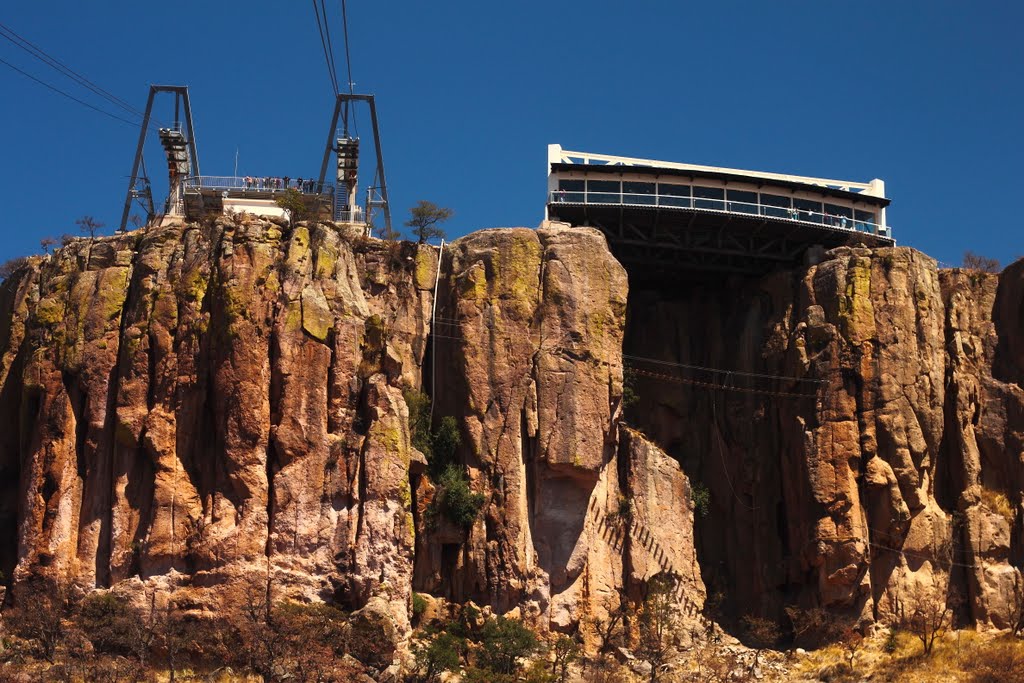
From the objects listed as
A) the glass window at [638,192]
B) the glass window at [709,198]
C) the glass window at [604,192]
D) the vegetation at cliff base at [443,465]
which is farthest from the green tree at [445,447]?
the glass window at [709,198]

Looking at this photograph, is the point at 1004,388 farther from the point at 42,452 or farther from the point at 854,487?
the point at 42,452

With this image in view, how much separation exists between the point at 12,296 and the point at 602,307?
21372 mm

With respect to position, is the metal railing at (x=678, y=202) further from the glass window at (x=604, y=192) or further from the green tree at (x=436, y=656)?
the green tree at (x=436, y=656)

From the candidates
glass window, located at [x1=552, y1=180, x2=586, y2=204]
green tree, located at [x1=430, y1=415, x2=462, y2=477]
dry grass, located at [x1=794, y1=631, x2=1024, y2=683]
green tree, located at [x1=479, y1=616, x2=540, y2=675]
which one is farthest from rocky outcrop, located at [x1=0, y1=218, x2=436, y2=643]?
dry grass, located at [x1=794, y1=631, x2=1024, y2=683]

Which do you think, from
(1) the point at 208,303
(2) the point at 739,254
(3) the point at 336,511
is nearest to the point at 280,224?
(1) the point at 208,303

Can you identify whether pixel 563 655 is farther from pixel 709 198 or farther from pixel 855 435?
pixel 709 198

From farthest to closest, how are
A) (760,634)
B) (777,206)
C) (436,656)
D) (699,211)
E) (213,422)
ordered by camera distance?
1. (777,206)
2. (699,211)
3. (760,634)
4. (213,422)
5. (436,656)

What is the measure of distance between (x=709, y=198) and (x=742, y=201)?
1.36 metres

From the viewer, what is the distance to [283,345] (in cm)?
5644

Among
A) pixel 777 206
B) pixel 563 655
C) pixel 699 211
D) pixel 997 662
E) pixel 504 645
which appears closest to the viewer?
pixel 504 645

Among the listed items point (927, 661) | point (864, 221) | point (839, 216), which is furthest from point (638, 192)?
point (927, 661)

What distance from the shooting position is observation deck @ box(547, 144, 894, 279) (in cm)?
6719

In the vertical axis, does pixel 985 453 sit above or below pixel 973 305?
below

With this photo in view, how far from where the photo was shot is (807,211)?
68688mm
